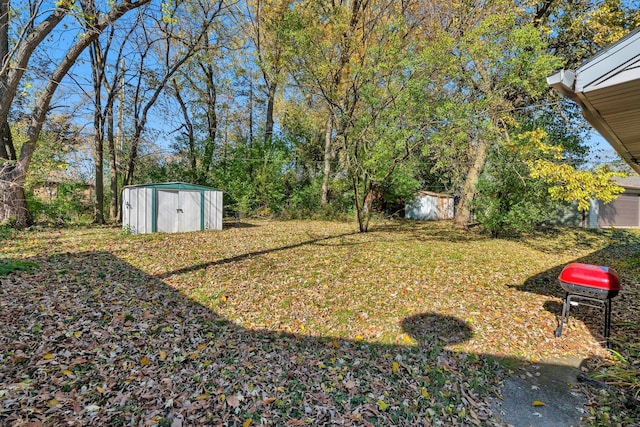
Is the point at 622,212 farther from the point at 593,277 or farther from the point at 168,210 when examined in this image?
the point at 168,210

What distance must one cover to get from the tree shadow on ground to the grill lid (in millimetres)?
1098

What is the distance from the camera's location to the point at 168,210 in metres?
8.91

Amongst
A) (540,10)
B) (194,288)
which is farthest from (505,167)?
(194,288)

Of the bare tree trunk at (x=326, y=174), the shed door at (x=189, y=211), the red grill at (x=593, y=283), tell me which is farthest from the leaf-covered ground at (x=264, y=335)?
the bare tree trunk at (x=326, y=174)

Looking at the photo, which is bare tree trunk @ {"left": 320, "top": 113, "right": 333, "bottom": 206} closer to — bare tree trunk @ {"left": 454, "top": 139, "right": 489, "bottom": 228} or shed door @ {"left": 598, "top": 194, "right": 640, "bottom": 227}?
bare tree trunk @ {"left": 454, "top": 139, "right": 489, "bottom": 228}

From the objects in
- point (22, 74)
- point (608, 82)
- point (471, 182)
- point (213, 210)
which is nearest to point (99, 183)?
point (213, 210)

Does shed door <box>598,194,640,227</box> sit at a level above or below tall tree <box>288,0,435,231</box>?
below

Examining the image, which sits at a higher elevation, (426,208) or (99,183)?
(99,183)

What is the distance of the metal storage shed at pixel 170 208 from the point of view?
8.31 metres

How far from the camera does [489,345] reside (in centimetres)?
347

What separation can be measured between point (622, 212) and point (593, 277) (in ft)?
61.0

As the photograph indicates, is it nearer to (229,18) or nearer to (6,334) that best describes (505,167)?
(6,334)

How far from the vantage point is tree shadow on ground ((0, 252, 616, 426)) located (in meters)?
2.25

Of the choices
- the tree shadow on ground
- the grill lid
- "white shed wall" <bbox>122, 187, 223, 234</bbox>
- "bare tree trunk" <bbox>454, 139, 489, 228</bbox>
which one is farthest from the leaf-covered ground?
"bare tree trunk" <bbox>454, 139, 489, 228</bbox>
